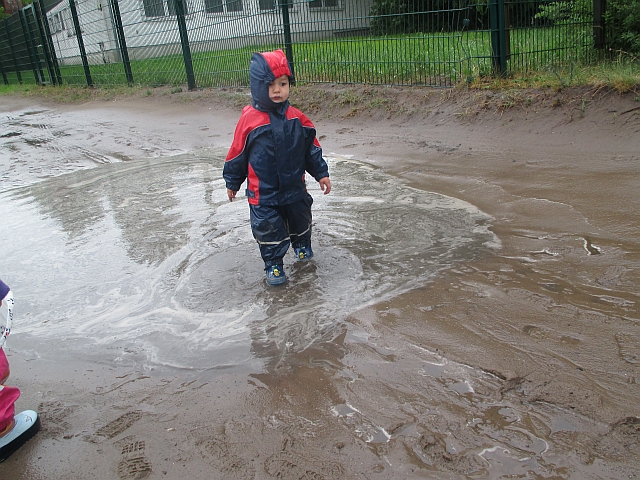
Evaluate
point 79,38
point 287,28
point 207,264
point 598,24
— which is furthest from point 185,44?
point 207,264

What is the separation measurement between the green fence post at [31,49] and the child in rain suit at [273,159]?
1670cm

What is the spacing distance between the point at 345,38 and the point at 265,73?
5766 mm

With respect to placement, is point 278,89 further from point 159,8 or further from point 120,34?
point 120,34

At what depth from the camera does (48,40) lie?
1616cm

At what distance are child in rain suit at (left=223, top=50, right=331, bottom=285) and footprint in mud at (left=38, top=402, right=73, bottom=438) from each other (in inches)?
53.7

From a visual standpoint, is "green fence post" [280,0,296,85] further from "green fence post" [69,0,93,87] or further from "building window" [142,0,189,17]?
"green fence post" [69,0,93,87]

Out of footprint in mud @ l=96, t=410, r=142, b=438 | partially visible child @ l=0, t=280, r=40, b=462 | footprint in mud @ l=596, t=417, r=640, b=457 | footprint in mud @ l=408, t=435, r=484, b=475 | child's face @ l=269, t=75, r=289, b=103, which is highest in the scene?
child's face @ l=269, t=75, r=289, b=103

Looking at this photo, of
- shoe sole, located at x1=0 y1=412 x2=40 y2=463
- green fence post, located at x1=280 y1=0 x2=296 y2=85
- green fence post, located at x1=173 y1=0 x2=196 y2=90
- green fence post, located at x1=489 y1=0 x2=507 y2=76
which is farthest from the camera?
green fence post, located at x1=173 y1=0 x2=196 y2=90

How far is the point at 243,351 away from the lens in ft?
9.00

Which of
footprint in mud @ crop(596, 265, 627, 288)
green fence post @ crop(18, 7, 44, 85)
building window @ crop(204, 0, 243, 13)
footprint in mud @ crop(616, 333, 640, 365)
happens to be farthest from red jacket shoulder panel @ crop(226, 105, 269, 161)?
green fence post @ crop(18, 7, 44, 85)

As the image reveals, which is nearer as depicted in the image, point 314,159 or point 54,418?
point 54,418

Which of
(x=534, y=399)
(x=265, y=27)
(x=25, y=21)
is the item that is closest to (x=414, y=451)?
(x=534, y=399)

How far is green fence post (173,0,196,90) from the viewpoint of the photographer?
36.2 feet

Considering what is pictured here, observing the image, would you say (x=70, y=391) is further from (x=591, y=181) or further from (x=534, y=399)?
(x=591, y=181)
